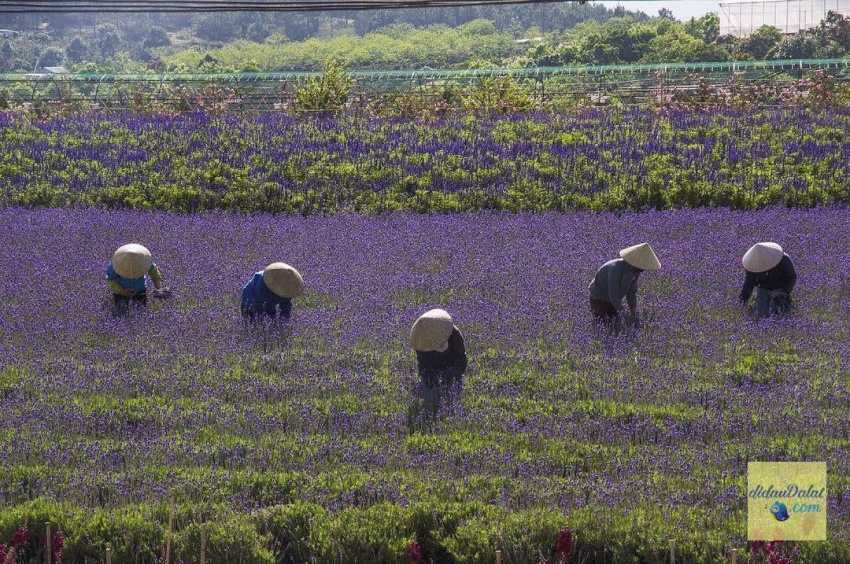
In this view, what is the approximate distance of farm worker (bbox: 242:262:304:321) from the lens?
26.2ft

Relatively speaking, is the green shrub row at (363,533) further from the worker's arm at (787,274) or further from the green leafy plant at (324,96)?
the green leafy plant at (324,96)

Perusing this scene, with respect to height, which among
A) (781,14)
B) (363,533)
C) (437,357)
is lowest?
Result: (363,533)

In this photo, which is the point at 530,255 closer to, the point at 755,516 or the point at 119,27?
the point at 755,516

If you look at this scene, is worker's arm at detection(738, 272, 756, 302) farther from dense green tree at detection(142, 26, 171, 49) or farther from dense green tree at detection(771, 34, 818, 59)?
dense green tree at detection(142, 26, 171, 49)

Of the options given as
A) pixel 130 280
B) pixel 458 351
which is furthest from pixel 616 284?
pixel 130 280

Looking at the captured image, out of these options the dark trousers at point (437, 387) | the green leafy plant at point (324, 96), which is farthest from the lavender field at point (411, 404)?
the green leafy plant at point (324, 96)

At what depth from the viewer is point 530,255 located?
398 inches

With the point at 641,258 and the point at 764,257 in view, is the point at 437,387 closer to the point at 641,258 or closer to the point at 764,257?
the point at 641,258

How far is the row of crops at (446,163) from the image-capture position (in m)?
12.7

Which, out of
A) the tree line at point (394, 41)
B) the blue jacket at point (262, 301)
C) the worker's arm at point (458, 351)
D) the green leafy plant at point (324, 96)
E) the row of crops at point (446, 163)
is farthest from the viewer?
the tree line at point (394, 41)

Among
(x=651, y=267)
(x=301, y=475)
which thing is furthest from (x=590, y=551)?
(x=651, y=267)

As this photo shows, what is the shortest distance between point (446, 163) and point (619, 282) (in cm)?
628

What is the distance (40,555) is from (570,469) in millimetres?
2812

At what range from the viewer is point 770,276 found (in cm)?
815
